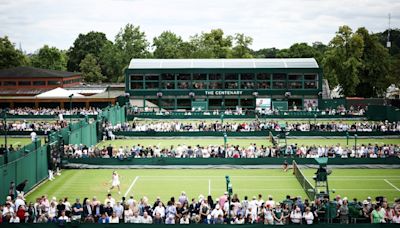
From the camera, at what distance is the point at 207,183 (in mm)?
35656

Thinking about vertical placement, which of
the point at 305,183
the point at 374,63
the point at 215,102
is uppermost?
the point at 374,63

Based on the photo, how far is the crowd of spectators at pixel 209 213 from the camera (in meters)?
21.8

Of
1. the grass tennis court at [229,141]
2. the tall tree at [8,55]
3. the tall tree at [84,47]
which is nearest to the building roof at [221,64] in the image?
the grass tennis court at [229,141]

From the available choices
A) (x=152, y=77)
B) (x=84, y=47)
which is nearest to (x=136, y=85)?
(x=152, y=77)

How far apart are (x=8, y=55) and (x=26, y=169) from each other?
10417cm

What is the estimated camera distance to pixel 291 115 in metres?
70.6

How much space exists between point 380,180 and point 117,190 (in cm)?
1598

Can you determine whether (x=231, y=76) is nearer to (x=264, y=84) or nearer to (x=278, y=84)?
(x=264, y=84)

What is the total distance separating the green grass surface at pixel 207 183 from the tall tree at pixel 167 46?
3440 inches

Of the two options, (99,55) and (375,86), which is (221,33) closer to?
(99,55)

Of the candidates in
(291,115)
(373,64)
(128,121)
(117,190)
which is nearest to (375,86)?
(373,64)

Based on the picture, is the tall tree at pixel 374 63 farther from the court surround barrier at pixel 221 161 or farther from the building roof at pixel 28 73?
the court surround barrier at pixel 221 161

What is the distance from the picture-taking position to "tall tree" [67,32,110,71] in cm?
15438

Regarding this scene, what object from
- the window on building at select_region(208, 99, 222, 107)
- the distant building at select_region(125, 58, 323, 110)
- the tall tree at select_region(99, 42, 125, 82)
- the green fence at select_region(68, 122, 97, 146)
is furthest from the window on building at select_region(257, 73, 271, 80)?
the tall tree at select_region(99, 42, 125, 82)
